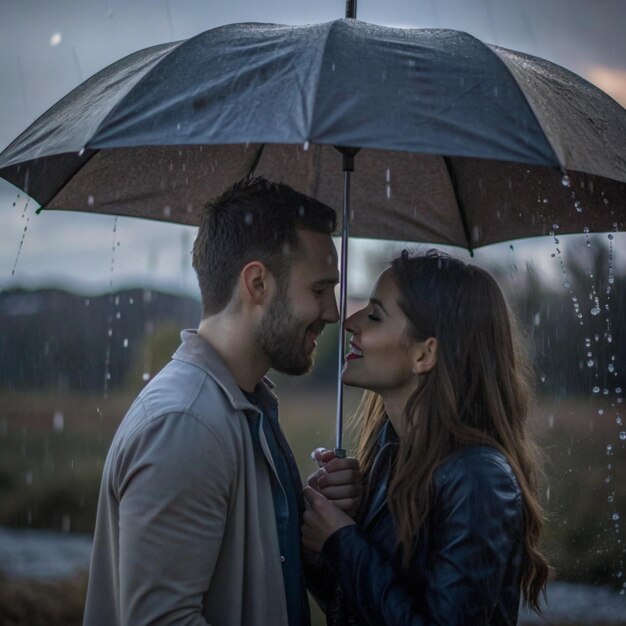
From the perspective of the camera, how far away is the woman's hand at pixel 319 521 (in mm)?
2910

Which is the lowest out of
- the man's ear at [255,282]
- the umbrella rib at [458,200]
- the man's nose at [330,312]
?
the man's nose at [330,312]

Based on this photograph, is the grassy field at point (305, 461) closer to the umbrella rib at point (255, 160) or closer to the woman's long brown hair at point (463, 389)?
the umbrella rib at point (255, 160)

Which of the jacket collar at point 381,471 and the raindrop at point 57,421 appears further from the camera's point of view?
the raindrop at point 57,421

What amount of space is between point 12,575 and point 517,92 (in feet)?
22.8

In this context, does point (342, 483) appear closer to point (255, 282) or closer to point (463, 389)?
point (463, 389)

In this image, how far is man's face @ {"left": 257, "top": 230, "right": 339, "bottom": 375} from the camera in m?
3.04

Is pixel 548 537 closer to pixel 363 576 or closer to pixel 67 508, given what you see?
pixel 67 508

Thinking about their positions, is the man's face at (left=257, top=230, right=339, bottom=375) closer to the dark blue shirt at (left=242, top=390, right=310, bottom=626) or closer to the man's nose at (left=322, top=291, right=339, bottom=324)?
the man's nose at (left=322, top=291, right=339, bottom=324)

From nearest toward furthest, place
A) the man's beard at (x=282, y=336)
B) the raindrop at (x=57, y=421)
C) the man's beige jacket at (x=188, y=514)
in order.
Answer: the man's beige jacket at (x=188, y=514), the man's beard at (x=282, y=336), the raindrop at (x=57, y=421)

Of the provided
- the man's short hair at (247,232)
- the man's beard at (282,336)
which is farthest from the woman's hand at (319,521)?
the man's short hair at (247,232)

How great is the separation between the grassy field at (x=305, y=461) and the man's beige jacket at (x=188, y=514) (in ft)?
20.0

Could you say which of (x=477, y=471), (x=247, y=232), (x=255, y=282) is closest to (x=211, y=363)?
(x=255, y=282)

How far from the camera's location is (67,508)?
9.87 metres

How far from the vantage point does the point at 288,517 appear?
9.29 feet
